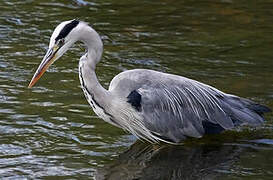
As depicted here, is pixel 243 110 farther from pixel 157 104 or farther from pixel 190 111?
pixel 157 104

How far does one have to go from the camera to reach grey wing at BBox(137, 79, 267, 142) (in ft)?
24.3

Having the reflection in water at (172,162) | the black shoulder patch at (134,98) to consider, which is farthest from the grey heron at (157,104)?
the reflection in water at (172,162)

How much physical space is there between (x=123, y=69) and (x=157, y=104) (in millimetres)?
2079

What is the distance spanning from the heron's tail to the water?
23 cm

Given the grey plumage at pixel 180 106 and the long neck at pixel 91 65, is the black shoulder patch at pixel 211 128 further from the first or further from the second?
the long neck at pixel 91 65

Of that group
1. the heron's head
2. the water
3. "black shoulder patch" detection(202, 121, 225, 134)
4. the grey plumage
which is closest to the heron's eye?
the heron's head

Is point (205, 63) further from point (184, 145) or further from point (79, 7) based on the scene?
point (79, 7)

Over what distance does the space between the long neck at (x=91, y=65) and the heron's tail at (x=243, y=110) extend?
1.38 metres

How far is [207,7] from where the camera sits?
12.1m

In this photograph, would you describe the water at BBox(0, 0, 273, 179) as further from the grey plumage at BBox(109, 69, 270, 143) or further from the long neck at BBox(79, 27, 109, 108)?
the long neck at BBox(79, 27, 109, 108)

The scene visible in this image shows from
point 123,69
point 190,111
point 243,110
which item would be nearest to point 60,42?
point 190,111

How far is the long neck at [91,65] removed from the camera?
7133mm

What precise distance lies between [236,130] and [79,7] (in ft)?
16.0

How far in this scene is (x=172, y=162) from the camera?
7207 mm
